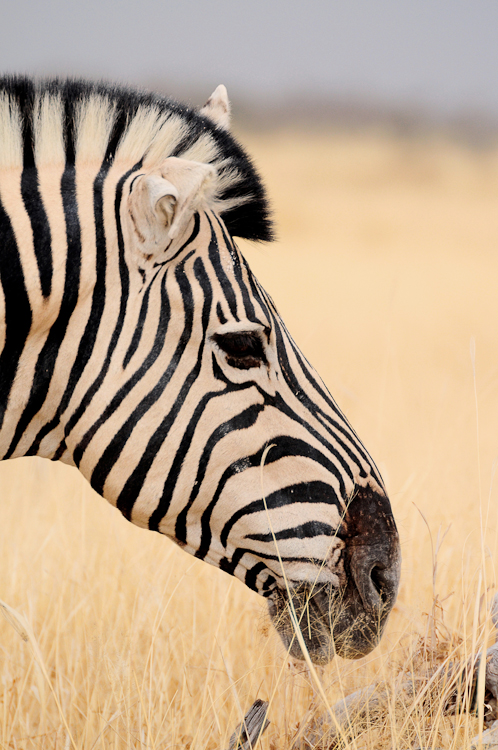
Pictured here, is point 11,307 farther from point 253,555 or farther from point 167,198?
point 253,555

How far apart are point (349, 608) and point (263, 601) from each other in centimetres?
190

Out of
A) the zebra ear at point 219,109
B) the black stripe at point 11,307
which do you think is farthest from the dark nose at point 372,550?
the zebra ear at point 219,109

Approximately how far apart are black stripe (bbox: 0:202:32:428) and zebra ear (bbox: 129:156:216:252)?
430 millimetres

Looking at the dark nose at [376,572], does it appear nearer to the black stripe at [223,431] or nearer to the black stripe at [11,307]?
the black stripe at [223,431]

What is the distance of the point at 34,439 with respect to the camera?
2.28 meters

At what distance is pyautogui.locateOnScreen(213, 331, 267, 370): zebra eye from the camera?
2.16 metres

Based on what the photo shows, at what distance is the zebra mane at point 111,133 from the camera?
2.26 m

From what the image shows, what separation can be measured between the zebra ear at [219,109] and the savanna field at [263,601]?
0.44 meters

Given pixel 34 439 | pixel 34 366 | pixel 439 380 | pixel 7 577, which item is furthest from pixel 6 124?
pixel 439 380

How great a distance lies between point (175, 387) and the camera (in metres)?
2.15

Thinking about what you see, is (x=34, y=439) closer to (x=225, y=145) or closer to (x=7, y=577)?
(x=225, y=145)

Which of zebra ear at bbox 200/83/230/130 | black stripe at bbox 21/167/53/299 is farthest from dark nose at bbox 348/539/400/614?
zebra ear at bbox 200/83/230/130

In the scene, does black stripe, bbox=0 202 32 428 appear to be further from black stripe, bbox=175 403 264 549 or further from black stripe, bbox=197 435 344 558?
black stripe, bbox=197 435 344 558

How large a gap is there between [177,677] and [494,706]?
1756mm
